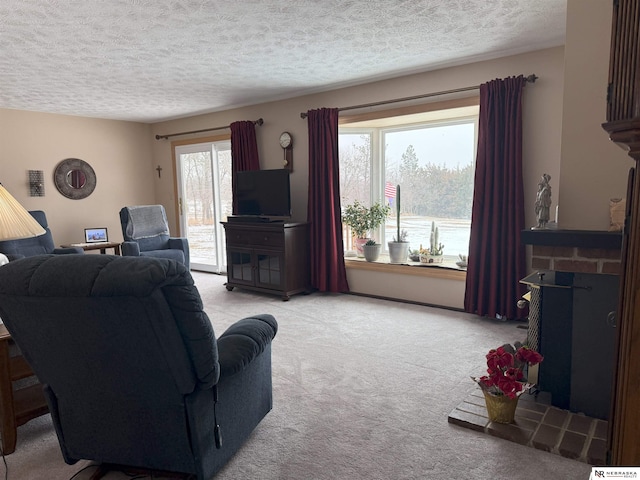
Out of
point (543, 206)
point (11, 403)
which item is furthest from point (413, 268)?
point (11, 403)

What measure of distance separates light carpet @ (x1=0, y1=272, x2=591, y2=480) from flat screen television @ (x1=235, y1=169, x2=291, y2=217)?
158cm

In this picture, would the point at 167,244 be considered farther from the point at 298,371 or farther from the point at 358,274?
the point at 298,371

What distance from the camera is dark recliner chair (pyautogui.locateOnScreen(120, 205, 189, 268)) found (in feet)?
18.4

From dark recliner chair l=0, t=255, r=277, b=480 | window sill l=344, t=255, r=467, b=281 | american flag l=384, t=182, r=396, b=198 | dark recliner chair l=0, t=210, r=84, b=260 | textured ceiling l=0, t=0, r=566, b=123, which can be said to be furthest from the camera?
american flag l=384, t=182, r=396, b=198

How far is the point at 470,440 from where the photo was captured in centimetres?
210

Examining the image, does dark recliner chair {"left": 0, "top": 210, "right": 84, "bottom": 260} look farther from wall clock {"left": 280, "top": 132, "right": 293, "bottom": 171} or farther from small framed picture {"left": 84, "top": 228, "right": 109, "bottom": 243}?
wall clock {"left": 280, "top": 132, "right": 293, "bottom": 171}

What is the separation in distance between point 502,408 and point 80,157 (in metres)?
6.49

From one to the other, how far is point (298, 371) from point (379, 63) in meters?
2.87

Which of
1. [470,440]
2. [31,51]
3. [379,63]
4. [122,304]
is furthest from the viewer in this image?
[379,63]

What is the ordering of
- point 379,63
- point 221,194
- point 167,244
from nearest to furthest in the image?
point 379,63, point 167,244, point 221,194

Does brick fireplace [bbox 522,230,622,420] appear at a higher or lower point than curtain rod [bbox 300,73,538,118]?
lower

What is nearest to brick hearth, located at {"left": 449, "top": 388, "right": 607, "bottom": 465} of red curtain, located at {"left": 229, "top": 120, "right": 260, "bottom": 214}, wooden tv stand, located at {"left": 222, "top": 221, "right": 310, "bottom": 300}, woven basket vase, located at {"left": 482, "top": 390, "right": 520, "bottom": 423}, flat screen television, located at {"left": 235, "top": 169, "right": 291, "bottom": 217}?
woven basket vase, located at {"left": 482, "top": 390, "right": 520, "bottom": 423}

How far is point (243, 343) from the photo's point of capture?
1.91m

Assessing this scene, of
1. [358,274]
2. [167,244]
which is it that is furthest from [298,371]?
[167,244]
